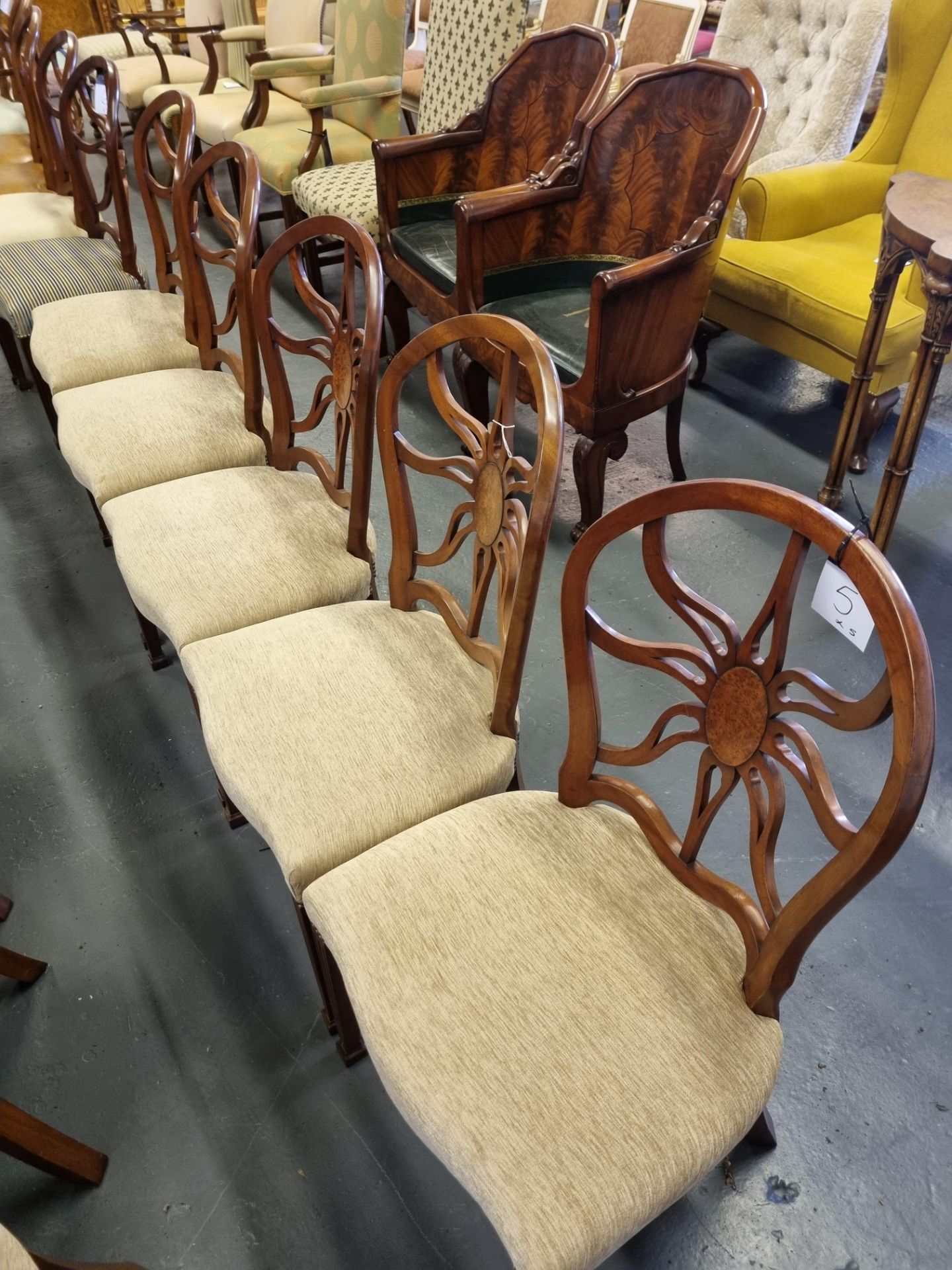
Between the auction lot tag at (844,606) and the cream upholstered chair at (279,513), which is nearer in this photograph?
the auction lot tag at (844,606)

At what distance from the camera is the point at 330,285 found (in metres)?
3.23

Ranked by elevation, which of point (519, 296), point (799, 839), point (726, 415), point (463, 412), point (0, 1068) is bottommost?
Result: point (0, 1068)

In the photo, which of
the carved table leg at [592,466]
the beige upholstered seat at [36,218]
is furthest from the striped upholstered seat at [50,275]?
the carved table leg at [592,466]

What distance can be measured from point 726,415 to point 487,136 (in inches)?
40.0

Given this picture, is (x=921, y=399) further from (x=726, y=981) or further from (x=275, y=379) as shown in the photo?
(x=726, y=981)

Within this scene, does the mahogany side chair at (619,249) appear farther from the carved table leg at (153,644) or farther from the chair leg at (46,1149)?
the chair leg at (46,1149)

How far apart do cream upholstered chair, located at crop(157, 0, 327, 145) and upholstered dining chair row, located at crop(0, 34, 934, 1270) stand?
205 centimetres

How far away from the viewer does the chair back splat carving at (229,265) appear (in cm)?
146

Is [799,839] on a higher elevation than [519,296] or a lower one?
lower

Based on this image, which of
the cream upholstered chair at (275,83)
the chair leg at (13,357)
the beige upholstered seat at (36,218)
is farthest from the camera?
Answer: the cream upholstered chair at (275,83)

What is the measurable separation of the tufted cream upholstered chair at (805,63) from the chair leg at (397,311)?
971mm

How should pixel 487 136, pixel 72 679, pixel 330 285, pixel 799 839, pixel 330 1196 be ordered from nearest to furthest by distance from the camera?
1. pixel 330 1196
2. pixel 799 839
3. pixel 72 679
4. pixel 487 136
5. pixel 330 285

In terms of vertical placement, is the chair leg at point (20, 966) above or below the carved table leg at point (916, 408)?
below

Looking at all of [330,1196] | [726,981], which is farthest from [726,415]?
[330,1196]
